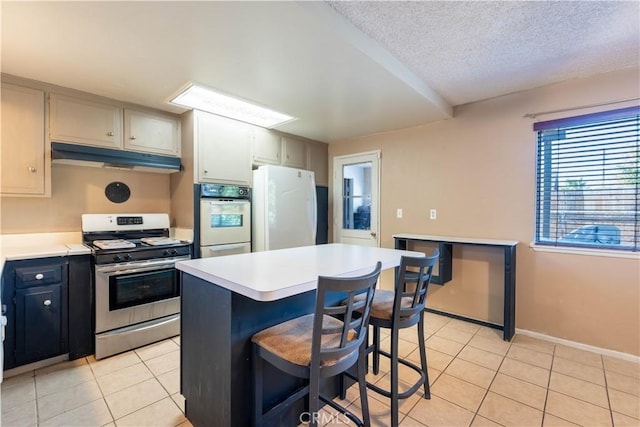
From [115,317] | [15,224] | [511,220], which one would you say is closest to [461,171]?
[511,220]

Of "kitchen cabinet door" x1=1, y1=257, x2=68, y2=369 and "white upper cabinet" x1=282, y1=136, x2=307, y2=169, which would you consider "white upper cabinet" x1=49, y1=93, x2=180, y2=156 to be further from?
"white upper cabinet" x1=282, y1=136, x2=307, y2=169

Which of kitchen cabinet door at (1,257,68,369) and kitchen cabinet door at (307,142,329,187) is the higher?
kitchen cabinet door at (307,142,329,187)

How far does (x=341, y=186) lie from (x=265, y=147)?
4.33 ft

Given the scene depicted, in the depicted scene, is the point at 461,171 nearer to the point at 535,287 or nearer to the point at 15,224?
the point at 535,287

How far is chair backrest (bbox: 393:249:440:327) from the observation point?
1549 mm

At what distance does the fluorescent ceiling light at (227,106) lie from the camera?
103 inches

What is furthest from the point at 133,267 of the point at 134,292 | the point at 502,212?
the point at 502,212

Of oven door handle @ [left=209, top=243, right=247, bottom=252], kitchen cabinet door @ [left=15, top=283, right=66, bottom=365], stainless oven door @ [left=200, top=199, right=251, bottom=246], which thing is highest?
stainless oven door @ [left=200, top=199, right=251, bottom=246]

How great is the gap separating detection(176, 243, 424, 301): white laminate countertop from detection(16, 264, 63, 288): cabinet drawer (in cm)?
142

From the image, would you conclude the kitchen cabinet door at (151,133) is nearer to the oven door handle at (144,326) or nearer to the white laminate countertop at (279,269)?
the oven door handle at (144,326)

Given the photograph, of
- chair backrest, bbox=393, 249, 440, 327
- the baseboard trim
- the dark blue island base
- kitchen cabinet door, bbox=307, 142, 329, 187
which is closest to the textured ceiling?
chair backrest, bbox=393, 249, 440, 327

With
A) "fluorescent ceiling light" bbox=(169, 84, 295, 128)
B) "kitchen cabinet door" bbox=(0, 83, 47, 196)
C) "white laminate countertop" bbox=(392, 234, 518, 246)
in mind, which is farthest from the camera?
"white laminate countertop" bbox=(392, 234, 518, 246)

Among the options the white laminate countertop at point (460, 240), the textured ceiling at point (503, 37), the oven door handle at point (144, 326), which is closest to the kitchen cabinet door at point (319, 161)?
the white laminate countertop at point (460, 240)

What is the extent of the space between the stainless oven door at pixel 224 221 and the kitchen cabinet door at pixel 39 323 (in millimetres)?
1175
